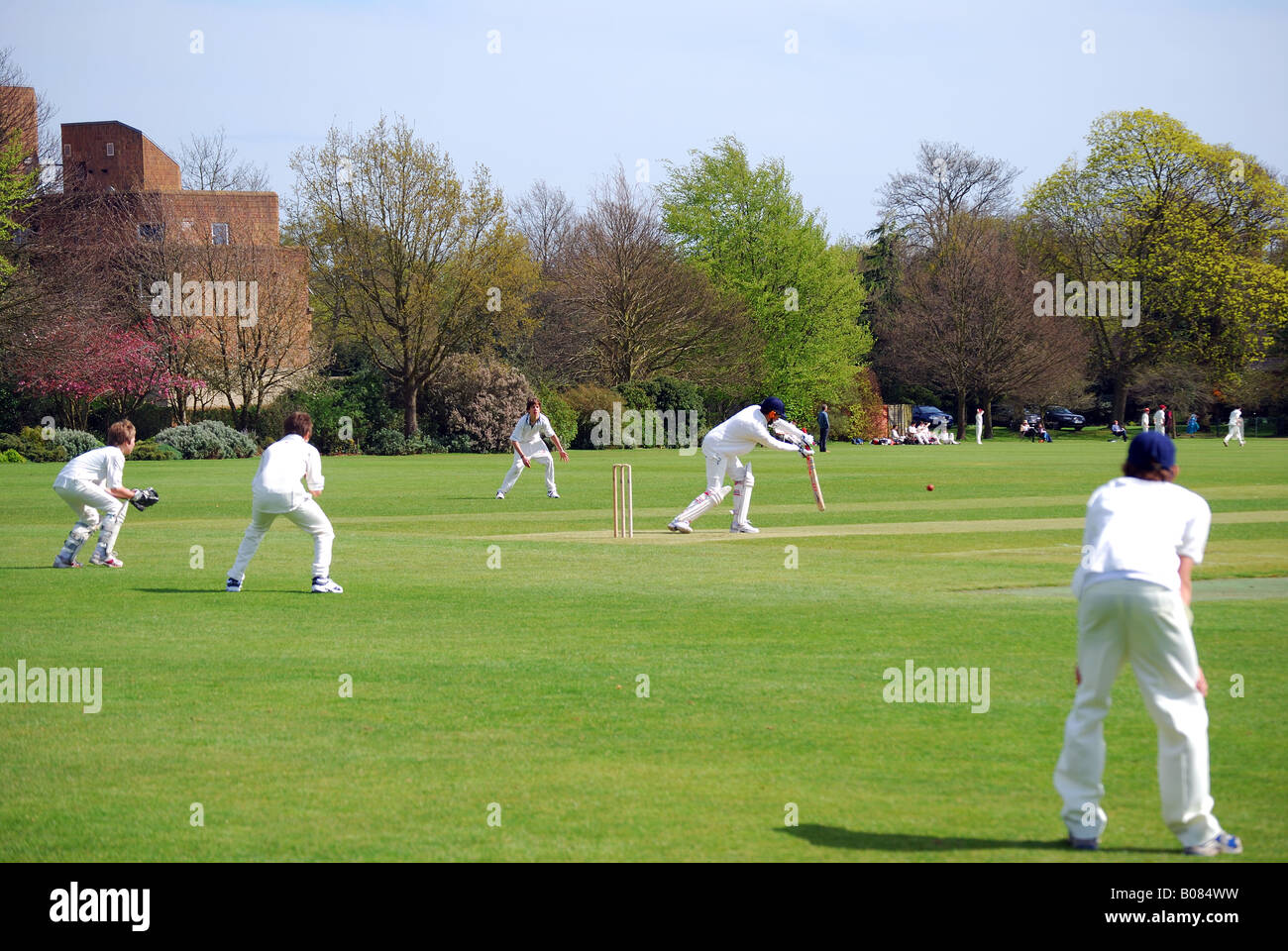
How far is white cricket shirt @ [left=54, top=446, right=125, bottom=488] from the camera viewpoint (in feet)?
56.3

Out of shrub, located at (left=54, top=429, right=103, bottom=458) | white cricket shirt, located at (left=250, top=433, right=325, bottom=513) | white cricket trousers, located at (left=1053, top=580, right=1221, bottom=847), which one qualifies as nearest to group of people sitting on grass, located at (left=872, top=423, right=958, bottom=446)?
shrub, located at (left=54, top=429, right=103, bottom=458)

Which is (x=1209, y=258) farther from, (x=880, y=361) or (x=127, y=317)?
(x=127, y=317)

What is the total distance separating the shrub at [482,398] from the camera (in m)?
62.6

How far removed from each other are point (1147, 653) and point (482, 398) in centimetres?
5754

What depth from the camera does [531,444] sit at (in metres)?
29.5

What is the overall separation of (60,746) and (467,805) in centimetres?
312

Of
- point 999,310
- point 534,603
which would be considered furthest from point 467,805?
point 999,310

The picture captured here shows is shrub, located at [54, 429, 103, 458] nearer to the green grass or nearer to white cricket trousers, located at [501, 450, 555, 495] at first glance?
white cricket trousers, located at [501, 450, 555, 495]

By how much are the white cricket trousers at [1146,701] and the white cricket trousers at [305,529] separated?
10.1 meters

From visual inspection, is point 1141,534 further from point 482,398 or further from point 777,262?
point 777,262

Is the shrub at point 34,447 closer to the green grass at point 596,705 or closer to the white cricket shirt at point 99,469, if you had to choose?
the green grass at point 596,705

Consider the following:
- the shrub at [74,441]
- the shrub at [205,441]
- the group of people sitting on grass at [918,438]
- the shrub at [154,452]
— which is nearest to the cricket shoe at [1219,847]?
the shrub at [74,441]

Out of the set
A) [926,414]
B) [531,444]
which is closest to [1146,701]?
[531,444]

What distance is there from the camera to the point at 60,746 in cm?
837
